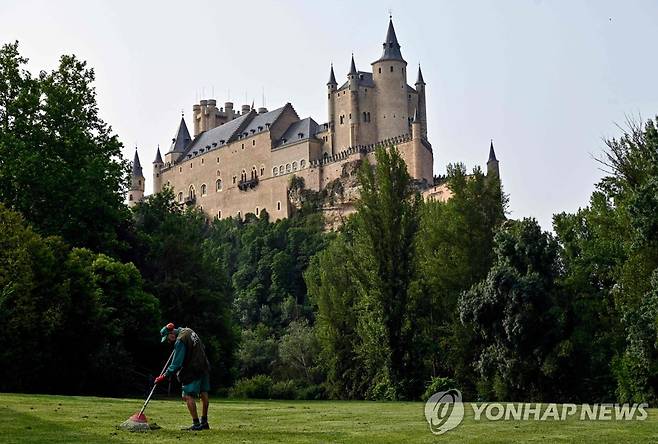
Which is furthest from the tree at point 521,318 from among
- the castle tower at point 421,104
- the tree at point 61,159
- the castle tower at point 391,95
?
the castle tower at point 391,95

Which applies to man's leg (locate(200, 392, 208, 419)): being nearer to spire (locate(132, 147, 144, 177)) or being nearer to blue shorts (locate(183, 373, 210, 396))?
blue shorts (locate(183, 373, 210, 396))

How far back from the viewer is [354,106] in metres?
97.6

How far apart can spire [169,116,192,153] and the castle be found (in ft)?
7.09

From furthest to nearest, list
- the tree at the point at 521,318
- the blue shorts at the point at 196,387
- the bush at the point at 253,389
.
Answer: the bush at the point at 253,389 < the tree at the point at 521,318 < the blue shorts at the point at 196,387

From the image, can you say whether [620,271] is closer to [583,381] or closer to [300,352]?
Result: [583,381]

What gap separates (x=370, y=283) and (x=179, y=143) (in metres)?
100

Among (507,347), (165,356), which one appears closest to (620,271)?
(507,347)

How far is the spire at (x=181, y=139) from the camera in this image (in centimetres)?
12938

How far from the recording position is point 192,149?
4993 inches

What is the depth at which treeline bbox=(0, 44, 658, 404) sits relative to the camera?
25.4 meters

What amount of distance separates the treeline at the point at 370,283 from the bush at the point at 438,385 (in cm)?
11

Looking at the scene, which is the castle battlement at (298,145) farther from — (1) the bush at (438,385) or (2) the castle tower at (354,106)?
(1) the bush at (438,385)

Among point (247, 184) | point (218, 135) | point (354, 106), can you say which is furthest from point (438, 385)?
point (218, 135)

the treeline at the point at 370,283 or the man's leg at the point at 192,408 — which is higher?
the treeline at the point at 370,283
